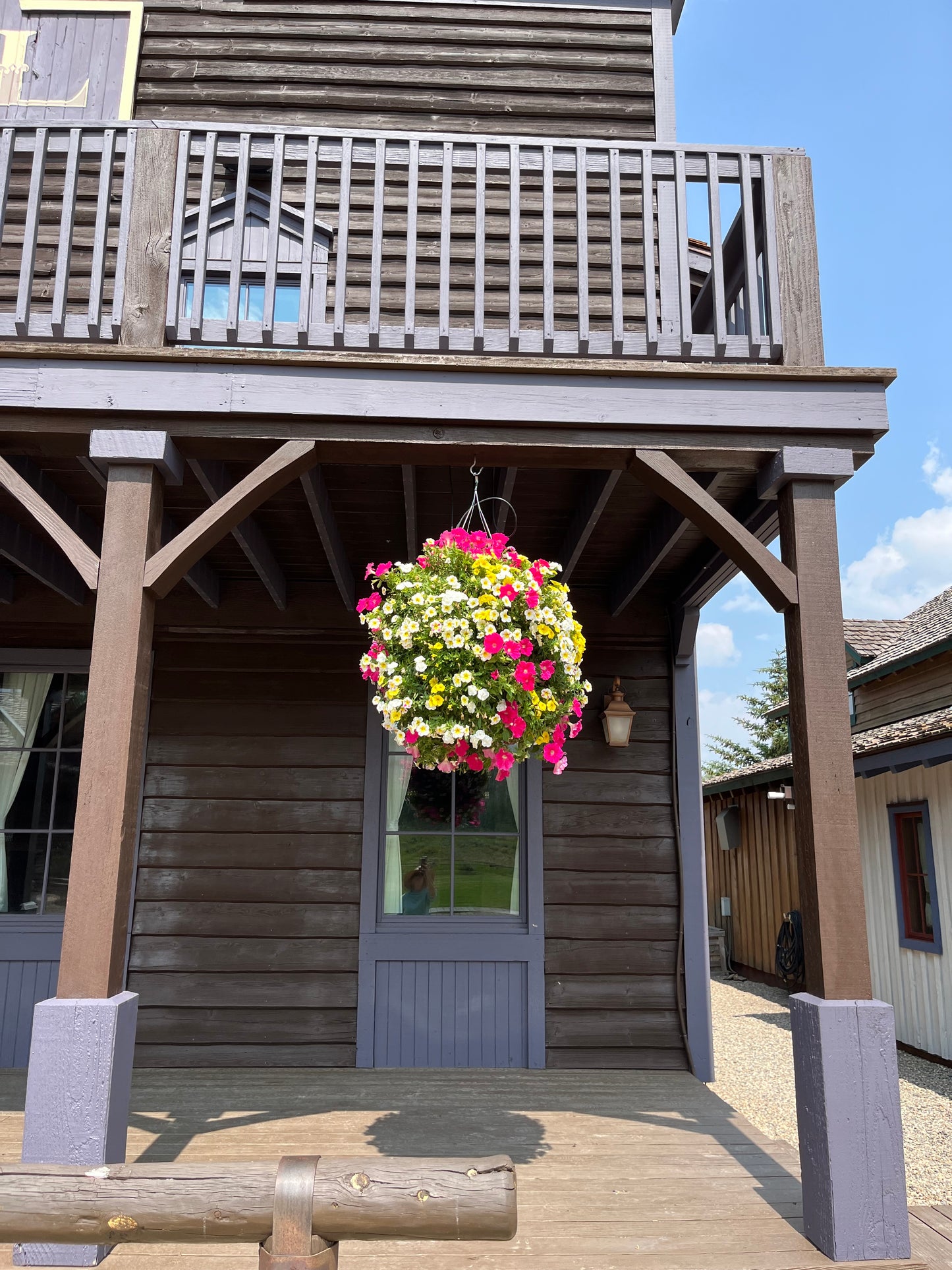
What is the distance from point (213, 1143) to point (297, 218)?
4462mm

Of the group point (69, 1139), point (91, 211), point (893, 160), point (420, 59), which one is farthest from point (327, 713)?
point (893, 160)

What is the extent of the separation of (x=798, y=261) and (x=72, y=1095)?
11.0ft

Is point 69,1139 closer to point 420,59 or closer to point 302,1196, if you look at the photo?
point 302,1196

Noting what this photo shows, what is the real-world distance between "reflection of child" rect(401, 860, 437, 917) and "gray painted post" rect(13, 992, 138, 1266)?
220 centimetres

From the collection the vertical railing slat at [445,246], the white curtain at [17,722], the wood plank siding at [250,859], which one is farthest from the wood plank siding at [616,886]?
the white curtain at [17,722]

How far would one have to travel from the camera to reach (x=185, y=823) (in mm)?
4582

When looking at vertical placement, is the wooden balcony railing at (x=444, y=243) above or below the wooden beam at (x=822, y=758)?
above

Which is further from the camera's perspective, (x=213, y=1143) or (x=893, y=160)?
(x=893, y=160)

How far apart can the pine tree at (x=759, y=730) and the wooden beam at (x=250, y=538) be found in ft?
74.5

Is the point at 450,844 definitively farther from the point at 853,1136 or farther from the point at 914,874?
the point at 914,874

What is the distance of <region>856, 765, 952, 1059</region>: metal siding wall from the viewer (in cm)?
638

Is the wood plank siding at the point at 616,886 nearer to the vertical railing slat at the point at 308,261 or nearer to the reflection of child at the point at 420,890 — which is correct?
the reflection of child at the point at 420,890

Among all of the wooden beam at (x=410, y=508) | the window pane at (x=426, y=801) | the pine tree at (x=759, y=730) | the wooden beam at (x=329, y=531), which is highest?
the pine tree at (x=759, y=730)

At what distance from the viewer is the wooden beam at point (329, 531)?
3375 mm
